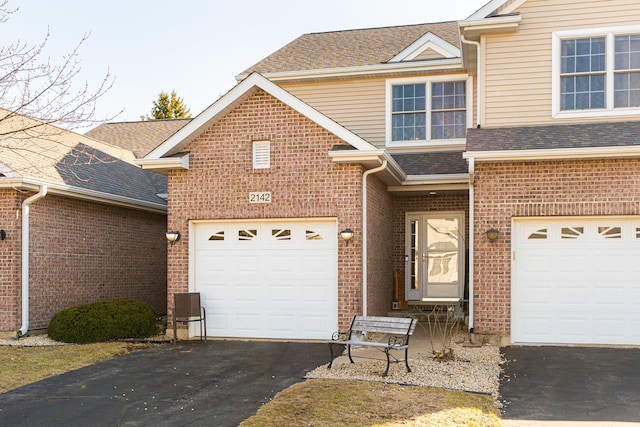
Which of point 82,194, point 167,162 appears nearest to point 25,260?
point 82,194

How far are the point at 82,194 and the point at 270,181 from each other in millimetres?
4661

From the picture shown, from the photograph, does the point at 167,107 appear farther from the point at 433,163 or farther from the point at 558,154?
the point at 558,154

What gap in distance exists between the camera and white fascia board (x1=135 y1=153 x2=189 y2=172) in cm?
1259

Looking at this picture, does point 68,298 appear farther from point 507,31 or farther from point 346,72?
point 507,31

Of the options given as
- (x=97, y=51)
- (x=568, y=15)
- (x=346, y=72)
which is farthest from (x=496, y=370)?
(x=346, y=72)

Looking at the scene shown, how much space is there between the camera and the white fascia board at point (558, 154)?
10875mm

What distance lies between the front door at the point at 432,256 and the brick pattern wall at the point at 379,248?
2.39ft

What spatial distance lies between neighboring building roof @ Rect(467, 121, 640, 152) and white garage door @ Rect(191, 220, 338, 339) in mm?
3336

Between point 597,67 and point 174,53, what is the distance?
1387 cm

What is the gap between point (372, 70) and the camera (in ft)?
53.0

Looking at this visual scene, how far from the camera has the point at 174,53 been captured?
21.2 meters

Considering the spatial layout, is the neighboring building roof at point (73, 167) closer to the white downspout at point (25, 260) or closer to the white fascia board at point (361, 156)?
the white downspout at point (25, 260)

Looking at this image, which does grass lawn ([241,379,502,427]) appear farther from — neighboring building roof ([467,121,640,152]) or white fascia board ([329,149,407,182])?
neighboring building roof ([467,121,640,152])

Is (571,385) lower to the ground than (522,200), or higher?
lower
